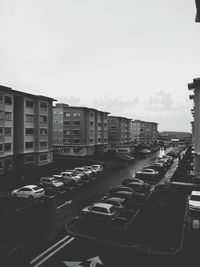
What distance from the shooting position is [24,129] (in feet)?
145

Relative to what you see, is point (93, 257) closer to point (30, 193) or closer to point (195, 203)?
point (195, 203)

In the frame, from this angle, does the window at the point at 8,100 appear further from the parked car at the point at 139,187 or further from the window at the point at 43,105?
the parked car at the point at 139,187

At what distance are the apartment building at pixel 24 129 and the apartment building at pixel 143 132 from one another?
8168 centimetres

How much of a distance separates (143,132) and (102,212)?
4517 inches

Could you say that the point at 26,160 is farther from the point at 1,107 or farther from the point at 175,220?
the point at 175,220

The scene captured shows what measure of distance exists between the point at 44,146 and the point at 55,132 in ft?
66.6

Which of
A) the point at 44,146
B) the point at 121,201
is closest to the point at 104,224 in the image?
the point at 121,201

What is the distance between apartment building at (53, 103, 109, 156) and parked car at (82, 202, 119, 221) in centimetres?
4672

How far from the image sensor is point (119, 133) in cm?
9444

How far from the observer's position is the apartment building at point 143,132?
418 ft

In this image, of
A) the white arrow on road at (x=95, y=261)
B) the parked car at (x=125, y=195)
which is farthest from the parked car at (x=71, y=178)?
the white arrow on road at (x=95, y=261)

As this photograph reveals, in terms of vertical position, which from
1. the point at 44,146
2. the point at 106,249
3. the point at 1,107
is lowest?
the point at 106,249

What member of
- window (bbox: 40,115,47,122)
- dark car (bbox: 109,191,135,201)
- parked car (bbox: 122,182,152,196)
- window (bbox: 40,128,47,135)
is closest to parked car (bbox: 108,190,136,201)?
dark car (bbox: 109,191,135,201)

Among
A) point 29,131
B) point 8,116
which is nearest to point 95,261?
point 8,116
